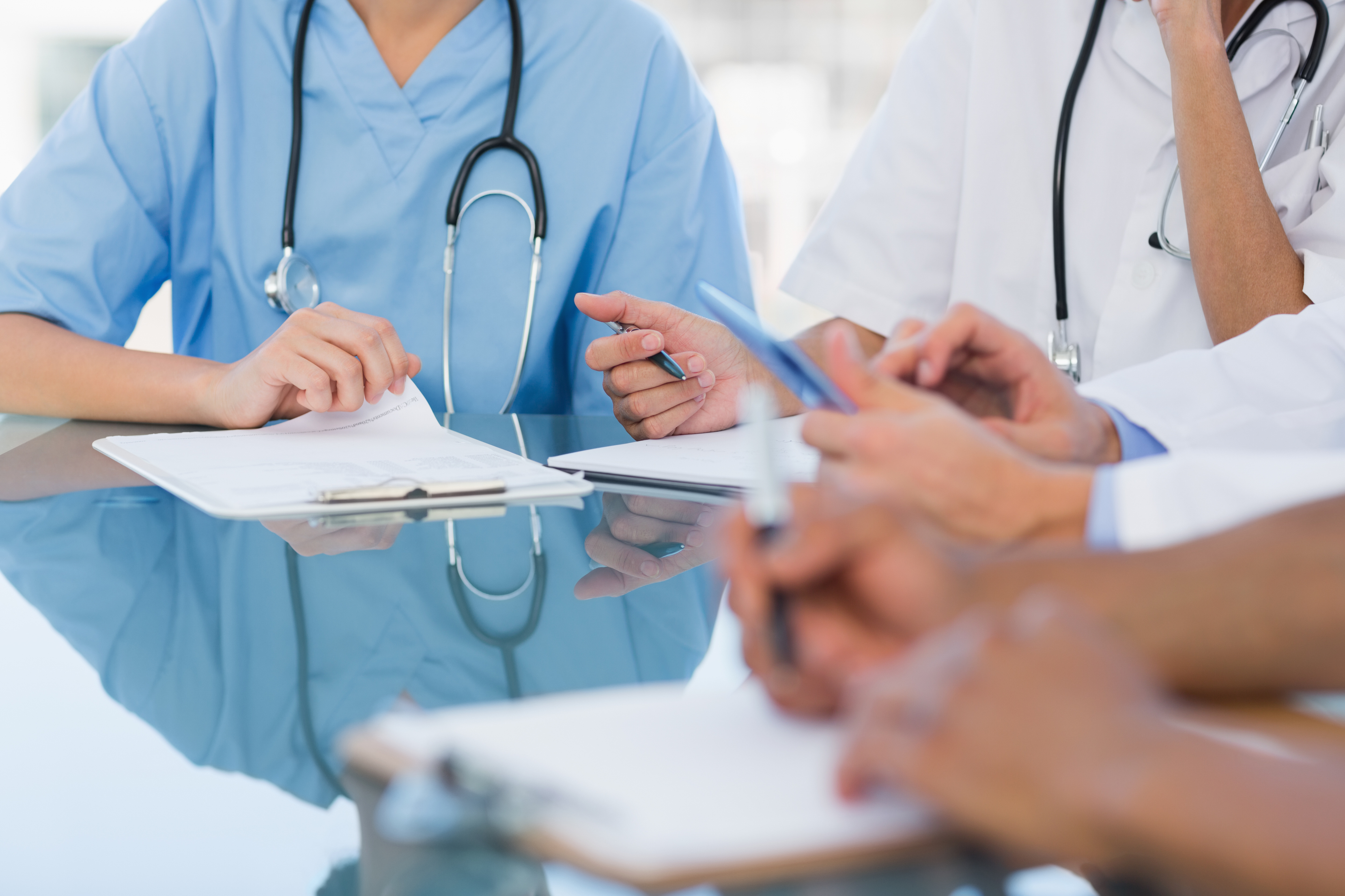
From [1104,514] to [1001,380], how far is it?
0.56 feet

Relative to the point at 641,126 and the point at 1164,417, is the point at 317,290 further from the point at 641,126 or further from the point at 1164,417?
the point at 1164,417

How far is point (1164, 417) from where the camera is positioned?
66cm

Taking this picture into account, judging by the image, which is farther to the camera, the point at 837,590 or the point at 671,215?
the point at 671,215

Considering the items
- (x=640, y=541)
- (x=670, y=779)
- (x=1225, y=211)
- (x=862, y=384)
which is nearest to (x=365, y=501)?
(x=640, y=541)

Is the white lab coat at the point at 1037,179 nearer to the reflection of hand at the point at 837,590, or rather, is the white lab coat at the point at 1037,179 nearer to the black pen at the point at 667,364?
the black pen at the point at 667,364

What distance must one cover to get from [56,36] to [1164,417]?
4171 mm

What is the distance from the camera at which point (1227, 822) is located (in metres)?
0.24

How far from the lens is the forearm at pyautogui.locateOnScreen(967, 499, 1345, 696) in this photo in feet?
1.09

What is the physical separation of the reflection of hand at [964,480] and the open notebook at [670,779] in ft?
0.42

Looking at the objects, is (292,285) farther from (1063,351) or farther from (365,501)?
(1063,351)

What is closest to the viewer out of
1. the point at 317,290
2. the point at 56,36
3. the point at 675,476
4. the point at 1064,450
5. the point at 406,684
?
the point at 406,684

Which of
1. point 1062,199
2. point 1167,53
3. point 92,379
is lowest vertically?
point 92,379

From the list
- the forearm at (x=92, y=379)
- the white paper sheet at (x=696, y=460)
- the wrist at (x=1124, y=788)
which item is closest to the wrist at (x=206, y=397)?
the forearm at (x=92, y=379)

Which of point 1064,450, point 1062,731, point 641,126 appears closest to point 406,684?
point 1062,731
